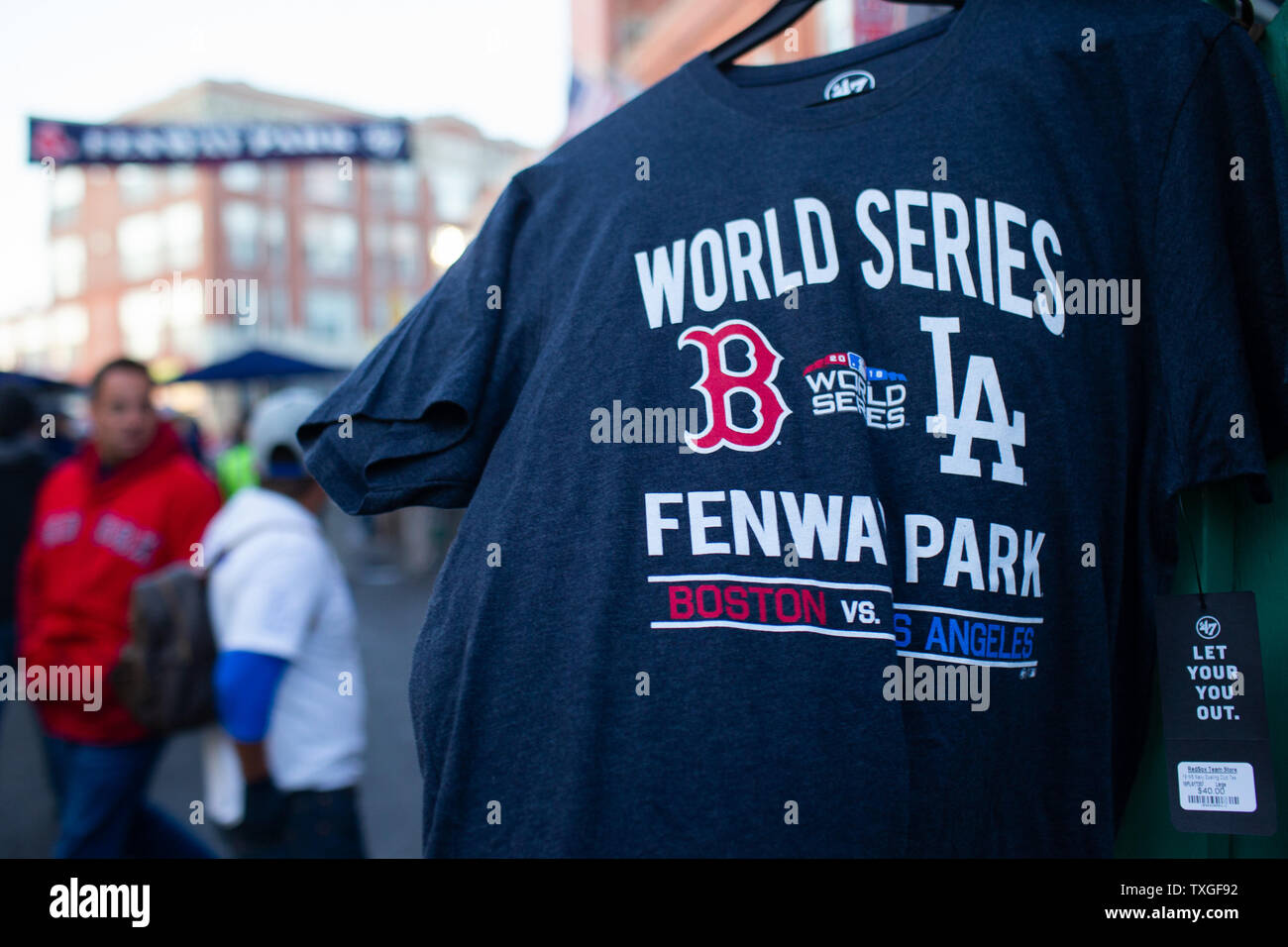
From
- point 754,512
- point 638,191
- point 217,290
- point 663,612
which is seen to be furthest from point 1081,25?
point 217,290

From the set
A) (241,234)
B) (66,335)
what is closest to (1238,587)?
(241,234)

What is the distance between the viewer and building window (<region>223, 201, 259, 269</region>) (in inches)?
1491

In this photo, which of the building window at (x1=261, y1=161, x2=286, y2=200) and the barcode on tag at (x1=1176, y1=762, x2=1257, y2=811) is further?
the building window at (x1=261, y1=161, x2=286, y2=200)

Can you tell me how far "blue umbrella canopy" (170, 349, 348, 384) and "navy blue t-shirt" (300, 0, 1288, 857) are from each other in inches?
439

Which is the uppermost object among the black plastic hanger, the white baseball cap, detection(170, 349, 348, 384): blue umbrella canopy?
detection(170, 349, 348, 384): blue umbrella canopy

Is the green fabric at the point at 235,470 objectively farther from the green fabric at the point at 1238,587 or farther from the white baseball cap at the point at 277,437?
the green fabric at the point at 1238,587

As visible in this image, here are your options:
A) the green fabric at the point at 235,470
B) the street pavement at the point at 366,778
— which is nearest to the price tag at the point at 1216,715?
the street pavement at the point at 366,778

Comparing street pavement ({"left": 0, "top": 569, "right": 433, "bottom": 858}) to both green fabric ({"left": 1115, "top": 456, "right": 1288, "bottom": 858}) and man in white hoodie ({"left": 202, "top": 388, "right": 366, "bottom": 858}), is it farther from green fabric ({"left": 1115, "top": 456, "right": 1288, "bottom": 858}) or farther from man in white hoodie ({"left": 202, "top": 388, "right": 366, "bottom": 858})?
green fabric ({"left": 1115, "top": 456, "right": 1288, "bottom": 858})

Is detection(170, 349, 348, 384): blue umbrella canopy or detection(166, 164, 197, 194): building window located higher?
detection(166, 164, 197, 194): building window

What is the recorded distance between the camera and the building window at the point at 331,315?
4066cm

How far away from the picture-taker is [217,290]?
3.56 meters

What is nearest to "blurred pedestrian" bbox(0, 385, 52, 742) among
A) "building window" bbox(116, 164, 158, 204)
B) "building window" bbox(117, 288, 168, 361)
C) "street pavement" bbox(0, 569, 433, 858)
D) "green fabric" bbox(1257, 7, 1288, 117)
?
"street pavement" bbox(0, 569, 433, 858)

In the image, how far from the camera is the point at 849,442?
1.06 metres

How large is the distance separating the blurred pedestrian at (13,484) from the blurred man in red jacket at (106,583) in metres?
1.18
